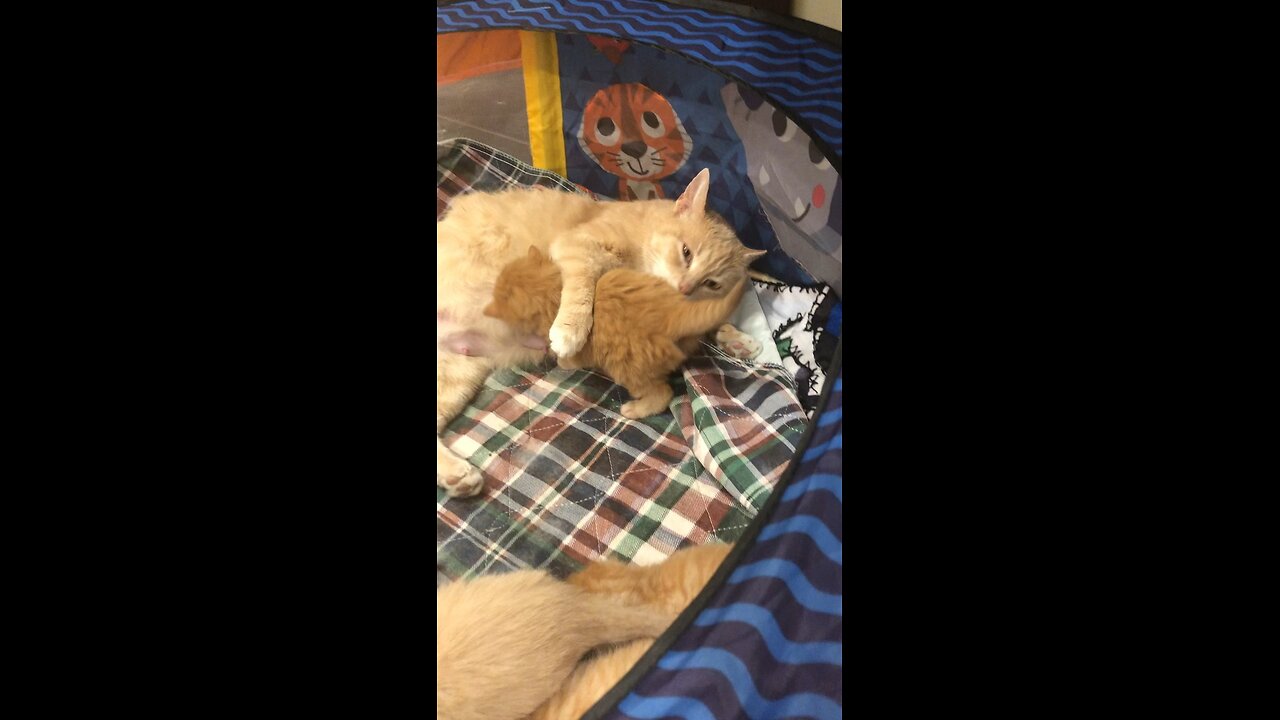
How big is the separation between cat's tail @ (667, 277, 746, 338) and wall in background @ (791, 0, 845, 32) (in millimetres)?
696

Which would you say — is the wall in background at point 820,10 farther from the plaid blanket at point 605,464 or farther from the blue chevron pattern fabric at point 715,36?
the plaid blanket at point 605,464

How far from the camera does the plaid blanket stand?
0.93 m

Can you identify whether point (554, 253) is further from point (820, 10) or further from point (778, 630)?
point (820, 10)

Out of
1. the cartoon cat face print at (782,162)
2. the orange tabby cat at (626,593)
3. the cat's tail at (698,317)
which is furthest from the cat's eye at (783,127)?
the orange tabby cat at (626,593)

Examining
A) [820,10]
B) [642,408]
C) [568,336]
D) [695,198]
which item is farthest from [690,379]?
[820,10]

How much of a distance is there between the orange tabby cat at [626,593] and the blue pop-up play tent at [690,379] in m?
0.02

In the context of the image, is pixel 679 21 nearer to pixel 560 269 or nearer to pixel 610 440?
pixel 560 269

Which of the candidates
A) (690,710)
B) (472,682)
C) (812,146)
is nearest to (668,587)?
(690,710)

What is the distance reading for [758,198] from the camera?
1.33 metres

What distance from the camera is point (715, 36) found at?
4.47ft

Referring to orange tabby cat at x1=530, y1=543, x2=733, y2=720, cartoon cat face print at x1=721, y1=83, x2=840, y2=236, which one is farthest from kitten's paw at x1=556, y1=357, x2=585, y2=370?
cartoon cat face print at x1=721, y1=83, x2=840, y2=236

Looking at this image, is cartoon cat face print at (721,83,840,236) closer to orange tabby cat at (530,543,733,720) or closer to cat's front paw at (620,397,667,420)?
cat's front paw at (620,397,667,420)
